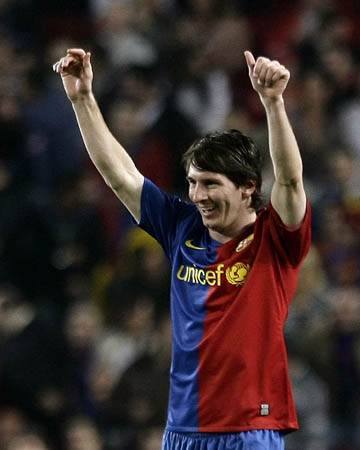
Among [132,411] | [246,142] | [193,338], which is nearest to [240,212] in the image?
[246,142]

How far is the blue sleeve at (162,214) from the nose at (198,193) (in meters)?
0.25

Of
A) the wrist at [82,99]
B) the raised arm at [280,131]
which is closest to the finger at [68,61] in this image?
the wrist at [82,99]

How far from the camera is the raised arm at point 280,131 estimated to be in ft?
10.8

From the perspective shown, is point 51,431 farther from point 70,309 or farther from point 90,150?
point 90,150

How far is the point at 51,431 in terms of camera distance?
6.22 meters

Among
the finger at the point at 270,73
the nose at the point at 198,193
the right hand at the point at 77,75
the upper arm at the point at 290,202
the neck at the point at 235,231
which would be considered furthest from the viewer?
the right hand at the point at 77,75

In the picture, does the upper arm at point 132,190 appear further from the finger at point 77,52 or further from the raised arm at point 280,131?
the raised arm at point 280,131

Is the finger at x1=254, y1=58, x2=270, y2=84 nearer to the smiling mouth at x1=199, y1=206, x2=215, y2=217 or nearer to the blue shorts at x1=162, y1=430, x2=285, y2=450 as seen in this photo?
the smiling mouth at x1=199, y1=206, x2=215, y2=217

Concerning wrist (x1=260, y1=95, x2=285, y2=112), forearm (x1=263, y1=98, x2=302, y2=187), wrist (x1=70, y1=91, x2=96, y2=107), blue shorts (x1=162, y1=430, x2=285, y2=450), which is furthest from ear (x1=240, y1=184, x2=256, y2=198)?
blue shorts (x1=162, y1=430, x2=285, y2=450)

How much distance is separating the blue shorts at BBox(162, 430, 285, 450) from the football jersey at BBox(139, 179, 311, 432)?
3 centimetres

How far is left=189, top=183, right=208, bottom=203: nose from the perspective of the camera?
3.50 metres

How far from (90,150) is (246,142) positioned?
0.57m

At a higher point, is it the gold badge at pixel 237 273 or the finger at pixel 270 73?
the finger at pixel 270 73

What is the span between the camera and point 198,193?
3.51 metres
